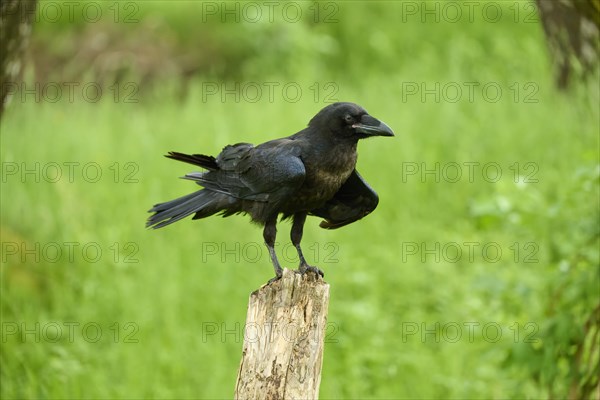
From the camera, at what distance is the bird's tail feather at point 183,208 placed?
13.3ft

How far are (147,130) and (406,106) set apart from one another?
101 inches

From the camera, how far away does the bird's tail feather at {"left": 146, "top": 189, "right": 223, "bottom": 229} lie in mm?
4051

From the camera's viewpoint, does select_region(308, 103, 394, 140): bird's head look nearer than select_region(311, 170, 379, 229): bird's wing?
Yes

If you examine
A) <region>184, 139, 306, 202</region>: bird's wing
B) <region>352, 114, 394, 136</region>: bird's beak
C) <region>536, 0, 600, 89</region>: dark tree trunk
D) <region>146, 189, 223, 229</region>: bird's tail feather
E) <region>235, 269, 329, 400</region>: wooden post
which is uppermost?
<region>536, 0, 600, 89</region>: dark tree trunk

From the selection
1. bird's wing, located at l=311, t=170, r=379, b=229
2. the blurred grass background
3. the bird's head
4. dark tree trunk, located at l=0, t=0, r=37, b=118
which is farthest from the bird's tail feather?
the blurred grass background

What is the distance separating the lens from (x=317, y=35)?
11664 mm

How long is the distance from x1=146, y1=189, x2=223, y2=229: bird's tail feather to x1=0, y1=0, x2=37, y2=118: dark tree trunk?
1.01m

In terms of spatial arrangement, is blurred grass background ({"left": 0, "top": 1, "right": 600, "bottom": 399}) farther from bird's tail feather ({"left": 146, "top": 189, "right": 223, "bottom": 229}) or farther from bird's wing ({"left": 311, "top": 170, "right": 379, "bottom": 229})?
bird's tail feather ({"left": 146, "top": 189, "right": 223, "bottom": 229})

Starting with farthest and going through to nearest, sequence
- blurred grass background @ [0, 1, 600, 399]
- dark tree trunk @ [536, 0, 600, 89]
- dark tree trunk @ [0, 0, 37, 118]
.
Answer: blurred grass background @ [0, 1, 600, 399], dark tree trunk @ [0, 0, 37, 118], dark tree trunk @ [536, 0, 600, 89]

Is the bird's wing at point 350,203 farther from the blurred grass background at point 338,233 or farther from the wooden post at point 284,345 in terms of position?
the blurred grass background at point 338,233

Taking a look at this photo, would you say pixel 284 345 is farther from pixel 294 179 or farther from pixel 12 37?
pixel 12 37

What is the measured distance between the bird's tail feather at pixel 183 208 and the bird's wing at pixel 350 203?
18.0 inches

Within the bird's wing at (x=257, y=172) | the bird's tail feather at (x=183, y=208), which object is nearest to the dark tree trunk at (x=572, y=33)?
the bird's wing at (x=257, y=172)

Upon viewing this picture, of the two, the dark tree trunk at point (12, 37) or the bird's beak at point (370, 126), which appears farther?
the dark tree trunk at point (12, 37)
